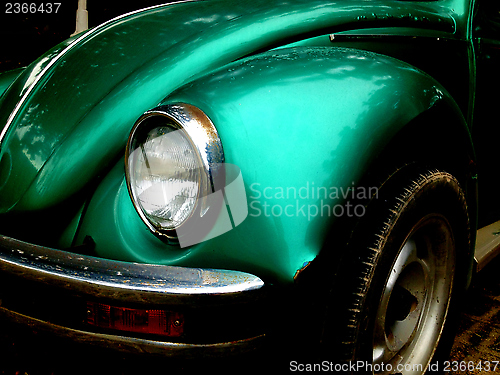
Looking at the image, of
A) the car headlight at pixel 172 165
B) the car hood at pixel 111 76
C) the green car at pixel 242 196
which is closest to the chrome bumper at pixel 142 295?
the green car at pixel 242 196

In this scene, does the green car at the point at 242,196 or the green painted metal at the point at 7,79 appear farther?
the green painted metal at the point at 7,79

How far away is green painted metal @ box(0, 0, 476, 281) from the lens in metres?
0.99

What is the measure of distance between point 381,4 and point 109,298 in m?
1.45

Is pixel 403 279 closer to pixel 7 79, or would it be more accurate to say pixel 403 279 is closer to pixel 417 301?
pixel 417 301

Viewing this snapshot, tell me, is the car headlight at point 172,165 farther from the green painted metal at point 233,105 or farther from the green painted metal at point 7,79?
the green painted metal at point 7,79

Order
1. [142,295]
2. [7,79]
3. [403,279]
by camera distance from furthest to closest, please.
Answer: [7,79], [403,279], [142,295]

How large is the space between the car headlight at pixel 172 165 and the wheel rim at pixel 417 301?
607 mm

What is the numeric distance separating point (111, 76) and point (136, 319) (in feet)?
2.71

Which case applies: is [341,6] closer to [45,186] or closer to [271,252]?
[271,252]

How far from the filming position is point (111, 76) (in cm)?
146

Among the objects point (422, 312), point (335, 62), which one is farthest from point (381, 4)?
point (422, 312)

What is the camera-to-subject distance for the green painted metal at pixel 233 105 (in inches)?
39.1

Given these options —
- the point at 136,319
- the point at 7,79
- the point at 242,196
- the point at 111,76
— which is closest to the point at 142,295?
the point at 136,319

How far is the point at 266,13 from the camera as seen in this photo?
1507 millimetres
